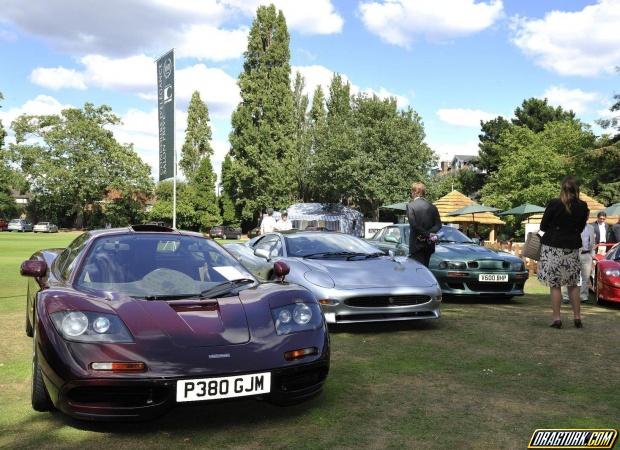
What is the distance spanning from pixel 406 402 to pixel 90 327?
214 centimetres

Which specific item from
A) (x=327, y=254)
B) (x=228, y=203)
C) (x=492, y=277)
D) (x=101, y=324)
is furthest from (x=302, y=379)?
(x=228, y=203)

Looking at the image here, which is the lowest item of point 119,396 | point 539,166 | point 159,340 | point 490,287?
point 490,287

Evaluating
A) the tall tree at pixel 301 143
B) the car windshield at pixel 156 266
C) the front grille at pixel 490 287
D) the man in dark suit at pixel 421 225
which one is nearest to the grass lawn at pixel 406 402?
the car windshield at pixel 156 266

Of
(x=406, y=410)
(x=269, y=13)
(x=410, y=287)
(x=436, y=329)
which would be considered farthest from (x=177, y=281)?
(x=269, y=13)

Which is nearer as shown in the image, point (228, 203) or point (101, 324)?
point (101, 324)

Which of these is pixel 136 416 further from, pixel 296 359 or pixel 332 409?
pixel 332 409

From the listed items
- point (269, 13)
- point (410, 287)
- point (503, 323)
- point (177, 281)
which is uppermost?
point (269, 13)

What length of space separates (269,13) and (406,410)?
5692 centimetres

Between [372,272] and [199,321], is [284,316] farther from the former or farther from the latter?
[372,272]

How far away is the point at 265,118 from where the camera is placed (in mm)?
53375

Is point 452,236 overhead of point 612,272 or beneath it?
overhead

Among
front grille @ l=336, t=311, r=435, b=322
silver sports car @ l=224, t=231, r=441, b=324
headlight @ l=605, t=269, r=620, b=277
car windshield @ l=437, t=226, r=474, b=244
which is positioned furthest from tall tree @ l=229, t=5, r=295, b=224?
front grille @ l=336, t=311, r=435, b=322

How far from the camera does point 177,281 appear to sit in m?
4.10

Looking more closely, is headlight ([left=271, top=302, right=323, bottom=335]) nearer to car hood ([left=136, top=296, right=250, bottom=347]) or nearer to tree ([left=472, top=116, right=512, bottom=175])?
car hood ([left=136, top=296, right=250, bottom=347])
